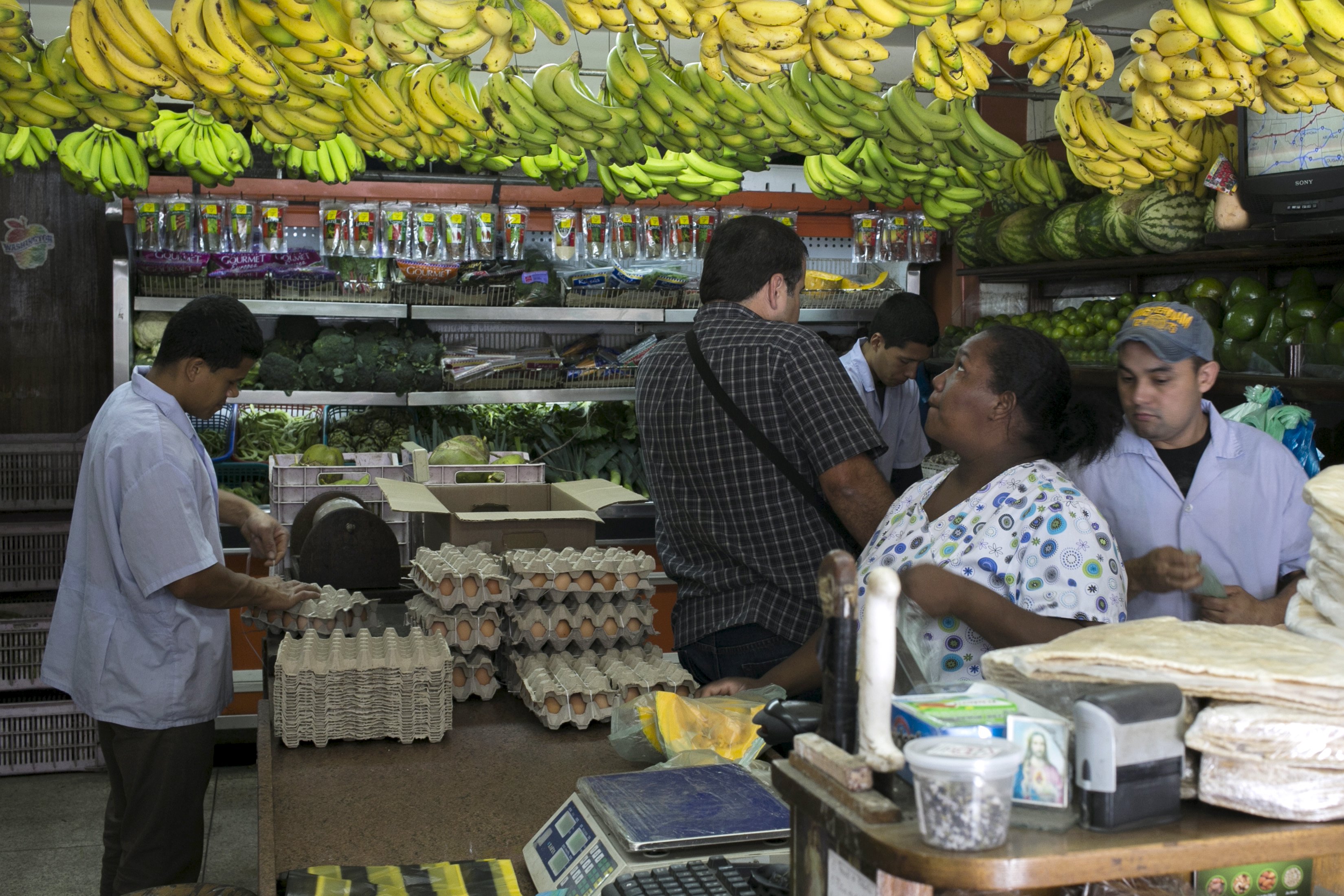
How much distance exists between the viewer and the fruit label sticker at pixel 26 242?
5957 millimetres

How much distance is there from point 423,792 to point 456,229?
156 inches

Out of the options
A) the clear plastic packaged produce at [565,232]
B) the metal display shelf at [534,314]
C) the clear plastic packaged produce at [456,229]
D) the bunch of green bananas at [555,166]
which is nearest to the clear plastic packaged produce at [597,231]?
the clear plastic packaged produce at [565,232]

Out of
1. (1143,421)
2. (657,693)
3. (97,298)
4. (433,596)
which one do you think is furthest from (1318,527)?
(97,298)

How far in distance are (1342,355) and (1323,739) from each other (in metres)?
2.87

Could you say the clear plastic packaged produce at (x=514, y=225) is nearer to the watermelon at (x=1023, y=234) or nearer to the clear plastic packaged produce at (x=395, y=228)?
the clear plastic packaged produce at (x=395, y=228)

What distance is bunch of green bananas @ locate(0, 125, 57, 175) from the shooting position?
192 inches

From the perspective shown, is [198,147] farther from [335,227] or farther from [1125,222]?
[1125,222]

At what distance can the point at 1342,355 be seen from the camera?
3.39 meters

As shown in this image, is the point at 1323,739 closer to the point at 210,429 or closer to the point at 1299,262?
the point at 1299,262

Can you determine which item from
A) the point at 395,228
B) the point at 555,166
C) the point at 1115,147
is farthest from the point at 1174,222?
the point at 395,228

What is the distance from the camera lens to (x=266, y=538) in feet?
11.5

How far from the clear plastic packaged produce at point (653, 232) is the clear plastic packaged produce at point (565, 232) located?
1.10 feet

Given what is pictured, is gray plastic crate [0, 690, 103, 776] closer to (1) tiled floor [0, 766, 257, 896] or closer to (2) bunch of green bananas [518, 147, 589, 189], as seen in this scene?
(1) tiled floor [0, 766, 257, 896]

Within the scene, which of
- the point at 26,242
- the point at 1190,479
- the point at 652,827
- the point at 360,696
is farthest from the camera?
the point at 26,242
